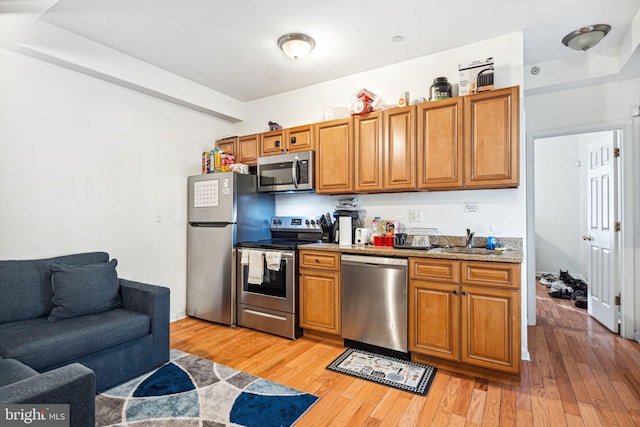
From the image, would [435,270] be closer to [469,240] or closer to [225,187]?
[469,240]

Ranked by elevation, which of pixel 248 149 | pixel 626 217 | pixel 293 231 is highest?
pixel 248 149

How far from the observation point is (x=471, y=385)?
2287 mm

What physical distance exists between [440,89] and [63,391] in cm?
314

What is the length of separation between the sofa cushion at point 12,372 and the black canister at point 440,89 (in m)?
3.25

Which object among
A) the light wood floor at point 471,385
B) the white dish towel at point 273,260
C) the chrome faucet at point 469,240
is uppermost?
the chrome faucet at point 469,240

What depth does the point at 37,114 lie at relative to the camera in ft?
8.77

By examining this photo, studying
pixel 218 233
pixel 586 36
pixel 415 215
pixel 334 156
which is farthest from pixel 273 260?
pixel 586 36

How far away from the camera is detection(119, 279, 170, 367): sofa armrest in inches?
97.0

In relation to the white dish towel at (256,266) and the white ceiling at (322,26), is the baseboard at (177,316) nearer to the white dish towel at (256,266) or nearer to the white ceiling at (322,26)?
the white dish towel at (256,266)

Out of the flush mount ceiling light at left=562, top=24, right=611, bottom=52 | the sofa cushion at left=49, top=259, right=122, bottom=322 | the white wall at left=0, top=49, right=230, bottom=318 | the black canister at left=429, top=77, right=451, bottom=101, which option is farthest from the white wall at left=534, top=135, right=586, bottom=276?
the sofa cushion at left=49, top=259, right=122, bottom=322

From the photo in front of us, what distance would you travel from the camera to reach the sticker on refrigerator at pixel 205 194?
140 inches

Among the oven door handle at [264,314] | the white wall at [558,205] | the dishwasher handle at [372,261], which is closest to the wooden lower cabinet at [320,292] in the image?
the dishwasher handle at [372,261]

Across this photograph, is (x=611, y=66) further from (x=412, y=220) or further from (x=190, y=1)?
(x=190, y=1)

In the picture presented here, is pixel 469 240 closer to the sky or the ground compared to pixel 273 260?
closer to the sky
